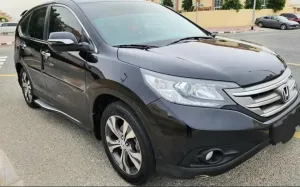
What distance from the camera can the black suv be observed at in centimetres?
234

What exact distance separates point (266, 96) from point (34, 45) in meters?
3.09

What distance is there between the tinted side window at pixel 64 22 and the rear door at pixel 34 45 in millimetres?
269

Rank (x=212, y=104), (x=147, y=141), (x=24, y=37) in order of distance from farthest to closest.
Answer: (x=24, y=37)
(x=147, y=141)
(x=212, y=104)

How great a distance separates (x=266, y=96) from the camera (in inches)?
99.5

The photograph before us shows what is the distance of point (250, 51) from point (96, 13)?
1622 mm

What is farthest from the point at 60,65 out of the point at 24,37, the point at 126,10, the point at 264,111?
the point at 264,111

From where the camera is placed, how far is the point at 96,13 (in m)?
3.42

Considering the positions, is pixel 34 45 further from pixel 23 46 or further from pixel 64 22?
pixel 64 22

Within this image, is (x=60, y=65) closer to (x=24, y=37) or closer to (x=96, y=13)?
(x=96, y=13)

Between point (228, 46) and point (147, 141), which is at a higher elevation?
point (228, 46)

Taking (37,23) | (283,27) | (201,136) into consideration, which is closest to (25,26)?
(37,23)

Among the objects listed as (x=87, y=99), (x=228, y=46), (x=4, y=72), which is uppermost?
(x=228, y=46)

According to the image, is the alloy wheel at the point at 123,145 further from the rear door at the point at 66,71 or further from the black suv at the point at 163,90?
the rear door at the point at 66,71

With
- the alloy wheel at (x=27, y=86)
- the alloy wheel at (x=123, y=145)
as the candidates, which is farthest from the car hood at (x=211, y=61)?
Result: the alloy wheel at (x=27, y=86)
